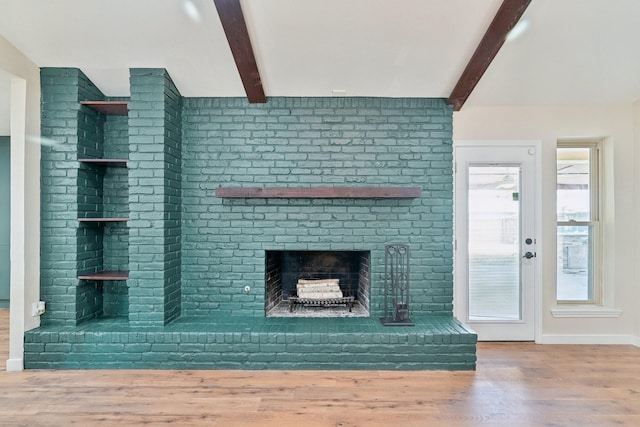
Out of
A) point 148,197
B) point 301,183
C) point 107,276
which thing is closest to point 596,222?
point 301,183

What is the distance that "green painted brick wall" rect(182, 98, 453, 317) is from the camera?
10.8 ft

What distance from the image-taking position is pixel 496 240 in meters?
3.49

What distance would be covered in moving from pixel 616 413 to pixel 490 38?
2.62 meters

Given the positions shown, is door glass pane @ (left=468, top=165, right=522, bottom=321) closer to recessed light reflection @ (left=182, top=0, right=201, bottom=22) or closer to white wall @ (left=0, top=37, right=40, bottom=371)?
recessed light reflection @ (left=182, top=0, right=201, bottom=22)

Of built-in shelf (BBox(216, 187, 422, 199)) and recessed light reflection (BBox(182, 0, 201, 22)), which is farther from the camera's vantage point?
built-in shelf (BBox(216, 187, 422, 199))

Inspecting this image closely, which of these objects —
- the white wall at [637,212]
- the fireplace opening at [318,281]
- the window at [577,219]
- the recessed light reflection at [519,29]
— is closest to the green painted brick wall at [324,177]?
the fireplace opening at [318,281]

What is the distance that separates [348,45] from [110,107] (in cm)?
214

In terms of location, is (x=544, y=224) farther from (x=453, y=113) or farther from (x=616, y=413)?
(x=616, y=413)

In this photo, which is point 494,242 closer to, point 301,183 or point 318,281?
point 318,281

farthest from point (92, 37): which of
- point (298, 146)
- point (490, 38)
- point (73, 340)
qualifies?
point (490, 38)

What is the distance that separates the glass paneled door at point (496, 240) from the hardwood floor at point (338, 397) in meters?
0.53

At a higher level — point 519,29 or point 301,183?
point 519,29

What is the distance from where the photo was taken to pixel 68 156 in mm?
2980

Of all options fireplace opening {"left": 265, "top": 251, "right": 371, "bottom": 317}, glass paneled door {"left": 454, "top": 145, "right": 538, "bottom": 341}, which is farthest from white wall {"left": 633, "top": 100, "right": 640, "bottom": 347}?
fireplace opening {"left": 265, "top": 251, "right": 371, "bottom": 317}
